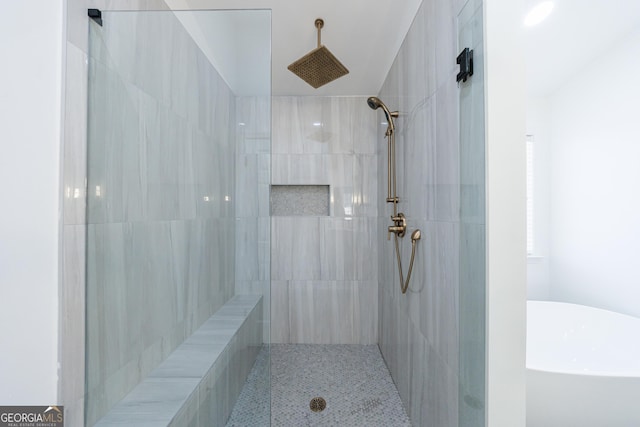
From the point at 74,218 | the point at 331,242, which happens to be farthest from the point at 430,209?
the point at 331,242

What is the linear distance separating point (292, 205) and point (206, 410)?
85.5 inches

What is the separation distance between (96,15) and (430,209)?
1.56 m

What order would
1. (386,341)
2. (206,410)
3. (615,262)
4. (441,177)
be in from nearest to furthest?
(206,410) → (441,177) → (615,262) → (386,341)

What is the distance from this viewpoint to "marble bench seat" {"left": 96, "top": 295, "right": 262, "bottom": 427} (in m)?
1.14

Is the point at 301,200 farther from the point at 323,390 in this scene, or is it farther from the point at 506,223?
the point at 506,223

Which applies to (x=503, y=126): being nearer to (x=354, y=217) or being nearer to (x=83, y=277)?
(x=83, y=277)

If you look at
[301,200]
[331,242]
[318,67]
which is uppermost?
[318,67]

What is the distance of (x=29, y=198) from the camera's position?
95 centimetres

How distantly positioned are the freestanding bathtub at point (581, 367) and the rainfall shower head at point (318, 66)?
1993 mm

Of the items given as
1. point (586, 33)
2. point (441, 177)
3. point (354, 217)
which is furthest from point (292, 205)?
point (586, 33)

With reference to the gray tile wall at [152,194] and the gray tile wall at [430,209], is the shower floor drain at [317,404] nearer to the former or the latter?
the gray tile wall at [430,209]

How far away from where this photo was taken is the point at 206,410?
47.2 inches

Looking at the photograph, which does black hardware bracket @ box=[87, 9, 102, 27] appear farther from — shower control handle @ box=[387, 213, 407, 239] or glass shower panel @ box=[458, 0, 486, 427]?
shower control handle @ box=[387, 213, 407, 239]

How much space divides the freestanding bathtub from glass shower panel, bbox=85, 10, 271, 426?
128 centimetres
